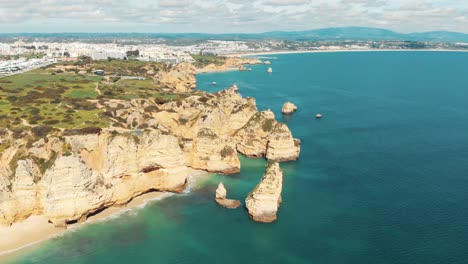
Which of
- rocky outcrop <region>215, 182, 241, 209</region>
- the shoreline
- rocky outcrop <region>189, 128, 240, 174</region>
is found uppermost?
rocky outcrop <region>189, 128, 240, 174</region>

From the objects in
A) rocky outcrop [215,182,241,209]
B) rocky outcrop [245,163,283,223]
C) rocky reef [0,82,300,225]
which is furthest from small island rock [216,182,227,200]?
rocky reef [0,82,300,225]

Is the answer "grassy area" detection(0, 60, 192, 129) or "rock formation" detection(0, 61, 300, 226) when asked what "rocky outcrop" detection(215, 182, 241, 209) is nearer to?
"rock formation" detection(0, 61, 300, 226)

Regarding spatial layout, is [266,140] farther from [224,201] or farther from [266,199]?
[266,199]

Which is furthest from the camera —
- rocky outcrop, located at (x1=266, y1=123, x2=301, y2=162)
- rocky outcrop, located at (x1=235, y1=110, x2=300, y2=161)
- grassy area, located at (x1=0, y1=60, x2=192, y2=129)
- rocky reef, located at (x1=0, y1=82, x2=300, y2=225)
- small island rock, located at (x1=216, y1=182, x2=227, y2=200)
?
rocky outcrop, located at (x1=235, y1=110, x2=300, y2=161)

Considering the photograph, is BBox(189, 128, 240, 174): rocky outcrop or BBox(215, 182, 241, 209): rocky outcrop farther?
BBox(189, 128, 240, 174): rocky outcrop

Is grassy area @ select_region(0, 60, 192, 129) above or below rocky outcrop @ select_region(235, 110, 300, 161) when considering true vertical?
above

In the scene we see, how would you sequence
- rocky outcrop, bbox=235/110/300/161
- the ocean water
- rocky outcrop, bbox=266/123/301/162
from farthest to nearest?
rocky outcrop, bbox=235/110/300/161 → rocky outcrop, bbox=266/123/301/162 → the ocean water

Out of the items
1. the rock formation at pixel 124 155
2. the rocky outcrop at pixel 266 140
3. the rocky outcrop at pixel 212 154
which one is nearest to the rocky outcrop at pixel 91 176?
the rock formation at pixel 124 155
